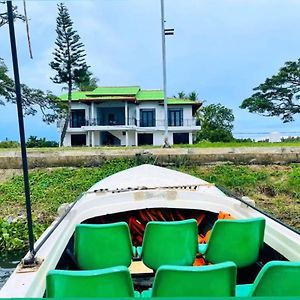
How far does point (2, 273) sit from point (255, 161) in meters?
8.24

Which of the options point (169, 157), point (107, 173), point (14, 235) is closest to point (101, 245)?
point (14, 235)

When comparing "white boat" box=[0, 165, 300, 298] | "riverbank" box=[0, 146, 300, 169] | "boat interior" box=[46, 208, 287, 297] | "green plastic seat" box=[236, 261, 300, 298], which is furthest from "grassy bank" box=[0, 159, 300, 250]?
"green plastic seat" box=[236, 261, 300, 298]

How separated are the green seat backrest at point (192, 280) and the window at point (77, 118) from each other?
27380mm

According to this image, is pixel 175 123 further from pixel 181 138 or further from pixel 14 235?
pixel 14 235

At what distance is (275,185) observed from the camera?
10.8 meters

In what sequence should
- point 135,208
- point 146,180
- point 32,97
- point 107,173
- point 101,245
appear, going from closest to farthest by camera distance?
point 101,245 < point 135,208 < point 146,180 < point 107,173 < point 32,97

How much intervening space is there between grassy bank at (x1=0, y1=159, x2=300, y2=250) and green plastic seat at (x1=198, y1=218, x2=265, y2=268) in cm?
531

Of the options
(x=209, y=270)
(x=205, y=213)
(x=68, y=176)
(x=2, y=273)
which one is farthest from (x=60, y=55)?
(x=209, y=270)

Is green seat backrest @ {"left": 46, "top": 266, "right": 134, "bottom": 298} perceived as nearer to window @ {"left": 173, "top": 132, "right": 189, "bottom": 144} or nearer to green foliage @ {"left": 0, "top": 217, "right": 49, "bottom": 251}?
green foliage @ {"left": 0, "top": 217, "right": 49, "bottom": 251}

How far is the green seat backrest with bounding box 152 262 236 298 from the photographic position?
5.84 ft

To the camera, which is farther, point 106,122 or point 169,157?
point 106,122

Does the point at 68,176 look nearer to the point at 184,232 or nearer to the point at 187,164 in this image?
the point at 187,164

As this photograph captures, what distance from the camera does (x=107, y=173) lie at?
12.0m

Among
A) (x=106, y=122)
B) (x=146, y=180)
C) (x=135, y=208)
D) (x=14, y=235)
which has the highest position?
(x=106, y=122)
